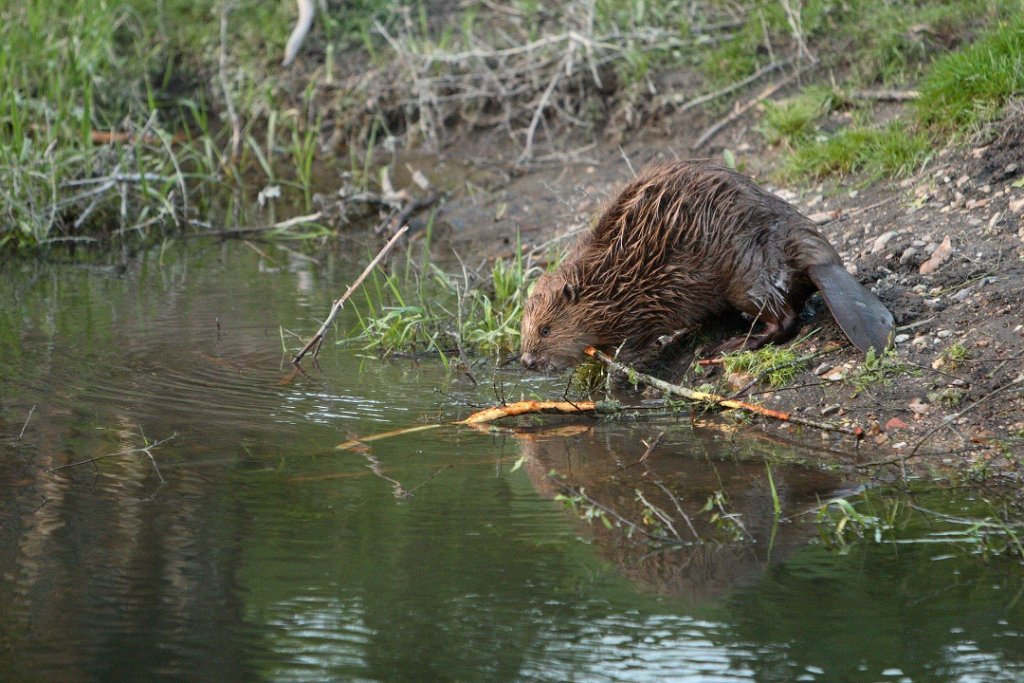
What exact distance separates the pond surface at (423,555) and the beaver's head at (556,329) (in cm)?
14

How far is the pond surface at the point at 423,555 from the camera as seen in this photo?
265 centimetres

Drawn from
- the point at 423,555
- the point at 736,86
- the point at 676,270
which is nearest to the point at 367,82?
the point at 736,86

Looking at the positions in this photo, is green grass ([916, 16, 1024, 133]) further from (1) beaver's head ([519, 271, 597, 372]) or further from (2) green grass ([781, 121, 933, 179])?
(1) beaver's head ([519, 271, 597, 372])

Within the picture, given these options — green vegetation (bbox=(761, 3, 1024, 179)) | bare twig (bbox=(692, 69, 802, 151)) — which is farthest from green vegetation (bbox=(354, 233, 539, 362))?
bare twig (bbox=(692, 69, 802, 151))

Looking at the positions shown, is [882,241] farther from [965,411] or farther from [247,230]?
[247,230]

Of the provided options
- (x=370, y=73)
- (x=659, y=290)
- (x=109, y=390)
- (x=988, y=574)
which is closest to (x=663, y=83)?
(x=370, y=73)

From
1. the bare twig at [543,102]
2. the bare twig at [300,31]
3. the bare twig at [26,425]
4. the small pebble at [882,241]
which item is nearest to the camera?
the bare twig at [26,425]

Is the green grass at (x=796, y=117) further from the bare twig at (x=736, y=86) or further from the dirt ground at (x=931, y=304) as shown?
the bare twig at (x=736, y=86)

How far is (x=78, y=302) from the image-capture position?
6.14m

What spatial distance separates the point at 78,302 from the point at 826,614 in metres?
4.49

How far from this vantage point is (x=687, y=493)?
360 cm

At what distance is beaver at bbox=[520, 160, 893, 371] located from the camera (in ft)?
15.2

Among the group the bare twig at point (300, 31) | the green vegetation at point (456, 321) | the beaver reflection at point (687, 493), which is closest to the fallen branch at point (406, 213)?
the green vegetation at point (456, 321)

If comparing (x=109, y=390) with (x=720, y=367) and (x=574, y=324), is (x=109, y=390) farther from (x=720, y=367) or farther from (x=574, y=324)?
(x=720, y=367)
